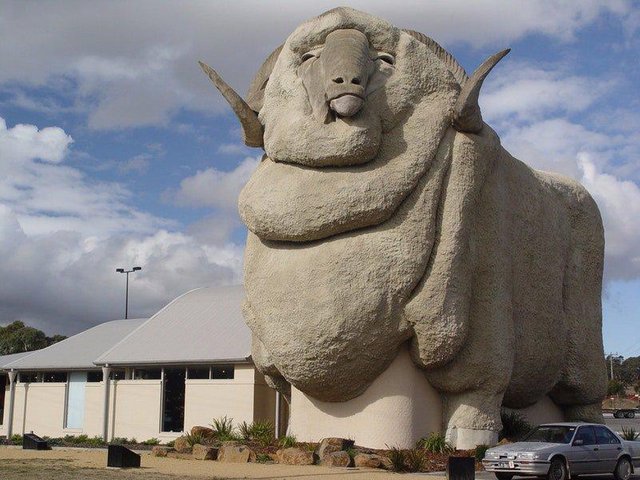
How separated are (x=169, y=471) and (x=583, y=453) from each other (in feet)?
21.6

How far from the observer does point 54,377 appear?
30.1 m

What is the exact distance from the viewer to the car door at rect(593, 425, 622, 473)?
43.3 feet

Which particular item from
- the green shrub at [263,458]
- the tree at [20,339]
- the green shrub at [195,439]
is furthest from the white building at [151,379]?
the tree at [20,339]

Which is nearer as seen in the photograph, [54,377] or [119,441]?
[119,441]

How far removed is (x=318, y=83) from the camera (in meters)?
15.1

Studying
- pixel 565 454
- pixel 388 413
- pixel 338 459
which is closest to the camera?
pixel 565 454

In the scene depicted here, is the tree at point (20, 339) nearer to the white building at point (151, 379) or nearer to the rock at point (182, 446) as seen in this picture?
the white building at point (151, 379)

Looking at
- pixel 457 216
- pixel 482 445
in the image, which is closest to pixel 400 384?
pixel 482 445

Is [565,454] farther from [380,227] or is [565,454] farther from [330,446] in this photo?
[380,227]

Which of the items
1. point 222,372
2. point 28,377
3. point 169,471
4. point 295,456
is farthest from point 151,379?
point 169,471

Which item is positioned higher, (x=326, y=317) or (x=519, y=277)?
(x=519, y=277)

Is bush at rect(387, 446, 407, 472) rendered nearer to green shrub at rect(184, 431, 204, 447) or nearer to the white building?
green shrub at rect(184, 431, 204, 447)

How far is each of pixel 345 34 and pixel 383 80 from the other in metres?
1.10

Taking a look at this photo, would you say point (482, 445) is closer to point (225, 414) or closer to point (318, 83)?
point (318, 83)
